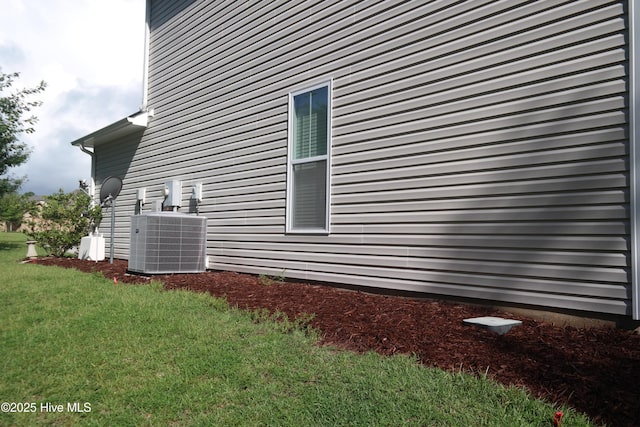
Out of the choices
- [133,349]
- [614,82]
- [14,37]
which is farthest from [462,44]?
[14,37]

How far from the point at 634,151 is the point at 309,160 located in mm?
3351

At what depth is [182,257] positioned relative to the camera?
6422 millimetres

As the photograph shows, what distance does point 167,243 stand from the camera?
20.2 ft

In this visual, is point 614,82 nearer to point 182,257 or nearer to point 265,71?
point 265,71

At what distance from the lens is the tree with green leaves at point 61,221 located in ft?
31.2

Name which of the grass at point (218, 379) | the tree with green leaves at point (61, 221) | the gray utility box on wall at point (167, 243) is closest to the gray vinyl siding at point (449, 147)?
the gray utility box on wall at point (167, 243)

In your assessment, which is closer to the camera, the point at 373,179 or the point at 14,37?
the point at 373,179

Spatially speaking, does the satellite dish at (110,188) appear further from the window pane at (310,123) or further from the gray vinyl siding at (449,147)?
the window pane at (310,123)

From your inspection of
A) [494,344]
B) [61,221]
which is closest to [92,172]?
[61,221]

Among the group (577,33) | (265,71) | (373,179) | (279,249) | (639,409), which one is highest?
(265,71)

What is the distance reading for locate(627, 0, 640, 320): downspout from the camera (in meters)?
2.75

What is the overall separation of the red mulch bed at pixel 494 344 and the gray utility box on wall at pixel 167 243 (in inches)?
88.1

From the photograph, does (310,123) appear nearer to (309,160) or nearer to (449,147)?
(309,160)

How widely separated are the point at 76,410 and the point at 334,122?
374cm
